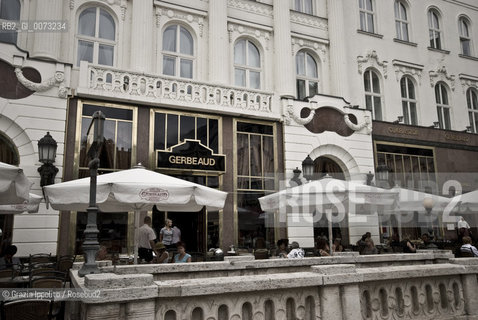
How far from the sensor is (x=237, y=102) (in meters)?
16.1

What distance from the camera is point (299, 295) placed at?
14.8 ft

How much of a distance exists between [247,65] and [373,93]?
24.8 ft

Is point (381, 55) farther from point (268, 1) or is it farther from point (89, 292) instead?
point (89, 292)

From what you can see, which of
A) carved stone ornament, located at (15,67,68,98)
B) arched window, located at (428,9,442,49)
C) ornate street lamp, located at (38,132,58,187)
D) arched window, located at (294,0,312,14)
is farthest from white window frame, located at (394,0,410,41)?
ornate street lamp, located at (38,132,58,187)

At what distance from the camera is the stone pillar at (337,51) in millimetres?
19734

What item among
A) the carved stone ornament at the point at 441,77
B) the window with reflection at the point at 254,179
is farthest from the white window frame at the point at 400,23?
the window with reflection at the point at 254,179

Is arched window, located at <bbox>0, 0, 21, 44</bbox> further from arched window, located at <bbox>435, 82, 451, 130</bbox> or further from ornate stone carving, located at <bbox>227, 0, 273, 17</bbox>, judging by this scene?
arched window, located at <bbox>435, 82, 451, 130</bbox>

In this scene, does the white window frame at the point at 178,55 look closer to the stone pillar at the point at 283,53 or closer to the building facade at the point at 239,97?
the building facade at the point at 239,97

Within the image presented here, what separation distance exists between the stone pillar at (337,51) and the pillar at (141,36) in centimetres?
923

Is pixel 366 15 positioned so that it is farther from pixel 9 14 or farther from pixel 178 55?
pixel 9 14

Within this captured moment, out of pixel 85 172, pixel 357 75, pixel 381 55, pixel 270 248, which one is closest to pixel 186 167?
pixel 85 172

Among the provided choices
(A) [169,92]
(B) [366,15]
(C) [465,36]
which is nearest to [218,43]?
(A) [169,92]

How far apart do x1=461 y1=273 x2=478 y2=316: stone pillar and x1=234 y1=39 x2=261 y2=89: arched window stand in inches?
544

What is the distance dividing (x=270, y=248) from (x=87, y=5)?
12.2 meters
